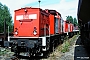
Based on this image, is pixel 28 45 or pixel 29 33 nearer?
pixel 28 45

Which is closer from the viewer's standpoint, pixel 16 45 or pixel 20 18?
pixel 16 45

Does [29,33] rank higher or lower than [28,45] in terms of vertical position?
higher

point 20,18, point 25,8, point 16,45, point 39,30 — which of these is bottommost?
point 16,45

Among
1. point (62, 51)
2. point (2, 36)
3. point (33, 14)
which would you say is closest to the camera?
point (33, 14)

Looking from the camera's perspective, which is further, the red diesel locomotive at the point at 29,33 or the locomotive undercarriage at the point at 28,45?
the red diesel locomotive at the point at 29,33

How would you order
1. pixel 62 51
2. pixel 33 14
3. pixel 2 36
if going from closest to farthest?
pixel 33 14 → pixel 62 51 → pixel 2 36

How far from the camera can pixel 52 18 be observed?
453 inches

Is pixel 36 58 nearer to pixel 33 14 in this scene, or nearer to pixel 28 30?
pixel 28 30

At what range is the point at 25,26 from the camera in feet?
29.2

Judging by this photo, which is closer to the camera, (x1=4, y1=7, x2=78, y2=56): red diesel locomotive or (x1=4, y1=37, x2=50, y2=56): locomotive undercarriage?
(x1=4, y1=37, x2=50, y2=56): locomotive undercarriage

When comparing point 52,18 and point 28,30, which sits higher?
point 52,18

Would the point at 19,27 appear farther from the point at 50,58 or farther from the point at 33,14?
the point at 50,58

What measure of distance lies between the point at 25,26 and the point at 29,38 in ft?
2.88

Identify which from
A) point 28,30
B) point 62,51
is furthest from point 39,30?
point 62,51
